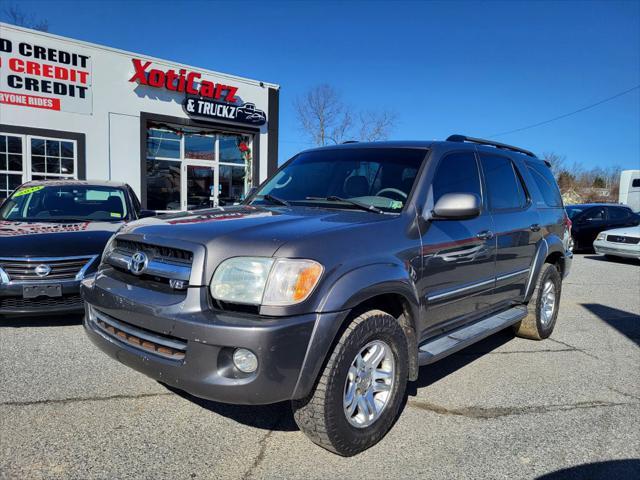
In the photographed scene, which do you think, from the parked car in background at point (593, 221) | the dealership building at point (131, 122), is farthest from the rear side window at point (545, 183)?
the parked car in background at point (593, 221)

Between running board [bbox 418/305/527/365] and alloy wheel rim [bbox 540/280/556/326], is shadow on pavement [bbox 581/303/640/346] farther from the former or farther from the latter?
running board [bbox 418/305/527/365]

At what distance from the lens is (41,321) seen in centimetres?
534

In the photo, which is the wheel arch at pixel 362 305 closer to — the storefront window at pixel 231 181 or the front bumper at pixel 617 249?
the front bumper at pixel 617 249

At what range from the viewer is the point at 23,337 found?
477 centimetres

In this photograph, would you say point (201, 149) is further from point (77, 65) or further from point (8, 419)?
point (8, 419)

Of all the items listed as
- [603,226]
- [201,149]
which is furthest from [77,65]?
[603,226]

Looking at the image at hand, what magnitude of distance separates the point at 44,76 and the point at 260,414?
12.0 meters

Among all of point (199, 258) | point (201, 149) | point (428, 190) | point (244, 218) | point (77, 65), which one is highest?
point (77, 65)

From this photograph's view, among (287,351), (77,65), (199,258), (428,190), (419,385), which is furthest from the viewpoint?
(77,65)

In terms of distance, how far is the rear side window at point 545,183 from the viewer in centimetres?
534

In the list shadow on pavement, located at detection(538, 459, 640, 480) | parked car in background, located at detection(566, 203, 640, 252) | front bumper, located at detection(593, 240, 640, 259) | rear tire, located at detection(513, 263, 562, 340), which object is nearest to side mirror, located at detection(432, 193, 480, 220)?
shadow on pavement, located at detection(538, 459, 640, 480)

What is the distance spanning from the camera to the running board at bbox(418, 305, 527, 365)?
3318mm

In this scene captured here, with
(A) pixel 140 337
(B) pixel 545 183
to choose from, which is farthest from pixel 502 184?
(A) pixel 140 337

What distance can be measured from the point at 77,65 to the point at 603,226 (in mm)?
16000
